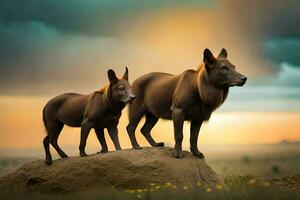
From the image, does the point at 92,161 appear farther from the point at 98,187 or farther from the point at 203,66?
the point at 203,66

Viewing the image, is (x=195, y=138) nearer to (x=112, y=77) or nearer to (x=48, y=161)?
(x=112, y=77)

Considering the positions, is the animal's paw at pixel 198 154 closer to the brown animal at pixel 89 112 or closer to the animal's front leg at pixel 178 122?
the animal's front leg at pixel 178 122

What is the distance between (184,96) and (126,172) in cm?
185

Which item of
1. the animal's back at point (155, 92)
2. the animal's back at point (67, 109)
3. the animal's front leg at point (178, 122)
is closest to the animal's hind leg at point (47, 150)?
the animal's back at point (67, 109)

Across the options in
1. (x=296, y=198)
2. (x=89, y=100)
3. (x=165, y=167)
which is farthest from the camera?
(x=89, y=100)

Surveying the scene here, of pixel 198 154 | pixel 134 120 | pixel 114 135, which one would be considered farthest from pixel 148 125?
pixel 198 154

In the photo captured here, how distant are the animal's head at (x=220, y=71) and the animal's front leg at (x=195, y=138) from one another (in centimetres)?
101

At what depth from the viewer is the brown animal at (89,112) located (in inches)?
499

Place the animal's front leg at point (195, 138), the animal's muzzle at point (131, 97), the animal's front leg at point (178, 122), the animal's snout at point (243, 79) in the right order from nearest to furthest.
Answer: the animal's snout at point (243, 79), the animal's front leg at point (178, 122), the animal's muzzle at point (131, 97), the animal's front leg at point (195, 138)

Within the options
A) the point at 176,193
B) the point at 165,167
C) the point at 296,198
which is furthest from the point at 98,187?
the point at 296,198

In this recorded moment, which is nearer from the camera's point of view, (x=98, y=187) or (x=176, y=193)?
(x=176, y=193)

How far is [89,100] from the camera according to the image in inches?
522

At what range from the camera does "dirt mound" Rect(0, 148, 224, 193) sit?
12227 mm

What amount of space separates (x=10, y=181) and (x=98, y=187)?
262 cm
